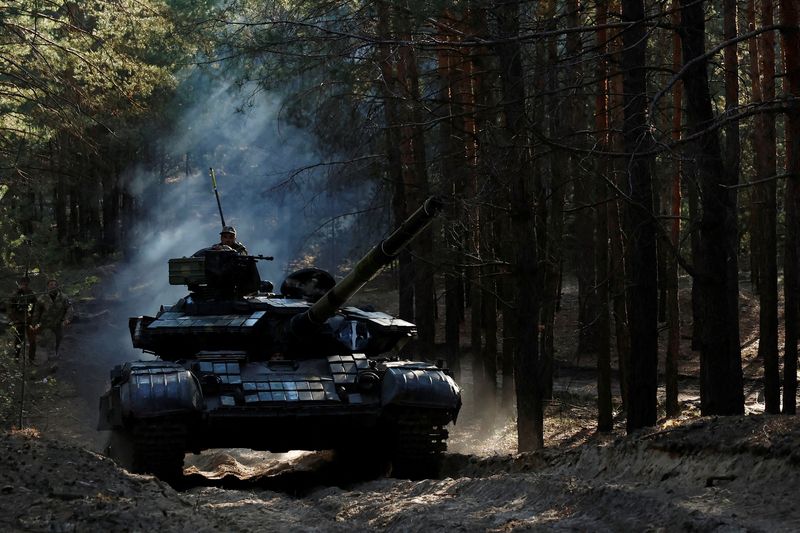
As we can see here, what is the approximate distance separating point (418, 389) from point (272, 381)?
1553mm

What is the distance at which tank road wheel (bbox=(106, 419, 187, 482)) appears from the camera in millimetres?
11016

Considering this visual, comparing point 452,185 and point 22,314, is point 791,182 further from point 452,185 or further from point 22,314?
point 22,314

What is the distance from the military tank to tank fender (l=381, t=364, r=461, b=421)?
0.01 metres

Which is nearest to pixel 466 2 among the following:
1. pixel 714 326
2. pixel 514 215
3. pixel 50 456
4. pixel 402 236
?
pixel 514 215

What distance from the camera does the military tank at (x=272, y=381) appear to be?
1115cm

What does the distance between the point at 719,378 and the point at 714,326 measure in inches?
20.2

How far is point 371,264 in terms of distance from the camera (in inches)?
461

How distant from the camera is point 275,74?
1666 cm

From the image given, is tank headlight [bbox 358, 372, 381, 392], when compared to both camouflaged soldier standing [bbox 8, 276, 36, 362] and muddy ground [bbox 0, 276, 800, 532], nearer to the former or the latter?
muddy ground [bbox 0, 276, 800, 532]

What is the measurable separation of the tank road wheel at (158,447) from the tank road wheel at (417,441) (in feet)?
7.32

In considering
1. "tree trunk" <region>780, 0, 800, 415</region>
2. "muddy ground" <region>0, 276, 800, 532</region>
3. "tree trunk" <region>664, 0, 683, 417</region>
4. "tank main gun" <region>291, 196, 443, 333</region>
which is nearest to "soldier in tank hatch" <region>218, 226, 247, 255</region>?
"tank main gun" <region>291, 196, 443, 333</region>

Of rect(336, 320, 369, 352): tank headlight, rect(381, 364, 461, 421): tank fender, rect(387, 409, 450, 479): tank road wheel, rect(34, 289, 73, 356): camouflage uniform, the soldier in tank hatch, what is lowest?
rect(387, 409, 450, 479): tank road wheel

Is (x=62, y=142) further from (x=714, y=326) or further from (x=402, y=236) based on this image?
(x=714, y=326)

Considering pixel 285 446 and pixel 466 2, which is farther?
pixel 466 2
